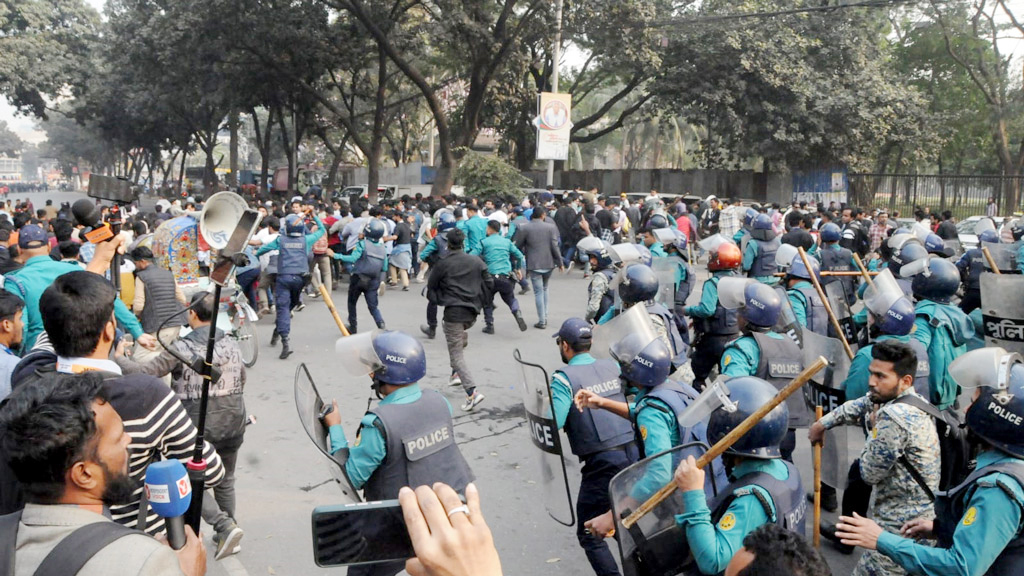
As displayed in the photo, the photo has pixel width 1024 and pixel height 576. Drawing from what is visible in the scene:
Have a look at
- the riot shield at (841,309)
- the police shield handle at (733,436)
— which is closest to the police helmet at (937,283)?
the riot shield at (841,309)

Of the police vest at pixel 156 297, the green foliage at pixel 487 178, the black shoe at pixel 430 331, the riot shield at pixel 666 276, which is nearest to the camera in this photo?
the police vest at pixel 156 297

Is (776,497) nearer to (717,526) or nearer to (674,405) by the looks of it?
(717,526)

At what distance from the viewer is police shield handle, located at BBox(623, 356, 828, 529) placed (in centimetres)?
267

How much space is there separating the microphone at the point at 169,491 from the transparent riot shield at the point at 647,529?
4.65 feet

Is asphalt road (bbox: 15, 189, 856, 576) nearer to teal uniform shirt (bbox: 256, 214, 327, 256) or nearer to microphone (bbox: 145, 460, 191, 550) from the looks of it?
teal uniform shirt (bbox: 256, 214, 327, 256)

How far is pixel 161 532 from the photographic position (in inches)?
124

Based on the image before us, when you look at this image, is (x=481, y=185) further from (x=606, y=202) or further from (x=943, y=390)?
(x=943, y=390)

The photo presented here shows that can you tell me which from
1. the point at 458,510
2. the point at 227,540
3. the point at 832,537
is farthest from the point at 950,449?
the point at 227,540

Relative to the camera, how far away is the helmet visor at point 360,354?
3.83 metres

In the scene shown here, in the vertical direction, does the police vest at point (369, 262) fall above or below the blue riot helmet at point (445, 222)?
below

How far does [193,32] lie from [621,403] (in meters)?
22.5

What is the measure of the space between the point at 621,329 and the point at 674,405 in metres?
0.74

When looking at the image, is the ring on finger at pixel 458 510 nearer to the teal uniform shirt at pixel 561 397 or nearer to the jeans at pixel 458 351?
the teal uniform shirt at pixel 561 397

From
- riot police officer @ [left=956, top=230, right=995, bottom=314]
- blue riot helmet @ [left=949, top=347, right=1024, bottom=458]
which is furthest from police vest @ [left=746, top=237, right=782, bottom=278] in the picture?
blue riot helmet @ [left=949, top=347, right=1024, bottom=458]
